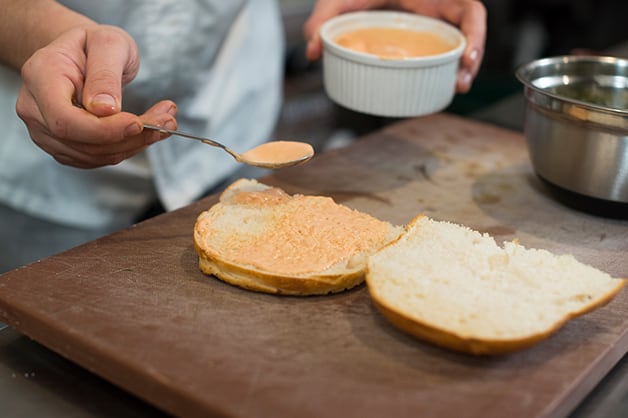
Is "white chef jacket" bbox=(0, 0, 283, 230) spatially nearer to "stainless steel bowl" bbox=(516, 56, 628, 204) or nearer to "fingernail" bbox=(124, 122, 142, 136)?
"fingernail" bbox=(124, 122, 142, 136)

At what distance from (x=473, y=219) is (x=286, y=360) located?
2.46 feet

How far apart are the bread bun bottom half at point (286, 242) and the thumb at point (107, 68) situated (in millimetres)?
325

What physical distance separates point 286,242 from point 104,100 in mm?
461

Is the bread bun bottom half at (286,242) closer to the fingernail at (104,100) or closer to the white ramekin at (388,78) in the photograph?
the fingernail at (104,100)

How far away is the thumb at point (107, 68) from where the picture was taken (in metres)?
1.38

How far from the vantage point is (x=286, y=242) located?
1.45m

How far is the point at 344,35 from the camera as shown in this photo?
2.01 metres

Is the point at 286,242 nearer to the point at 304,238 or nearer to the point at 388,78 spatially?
the point at 304,238

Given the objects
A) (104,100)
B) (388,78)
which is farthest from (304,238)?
(388,78)

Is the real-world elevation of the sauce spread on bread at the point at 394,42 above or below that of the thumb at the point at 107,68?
below

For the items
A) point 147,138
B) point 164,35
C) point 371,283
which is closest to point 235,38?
point 164,35

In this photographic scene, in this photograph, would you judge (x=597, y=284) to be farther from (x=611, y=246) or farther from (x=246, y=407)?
(x=246, y=407)

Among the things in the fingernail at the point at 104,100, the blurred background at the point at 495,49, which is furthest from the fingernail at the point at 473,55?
the blurred background at the point at 495,49

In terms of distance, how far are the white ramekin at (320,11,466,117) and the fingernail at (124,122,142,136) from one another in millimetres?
688
